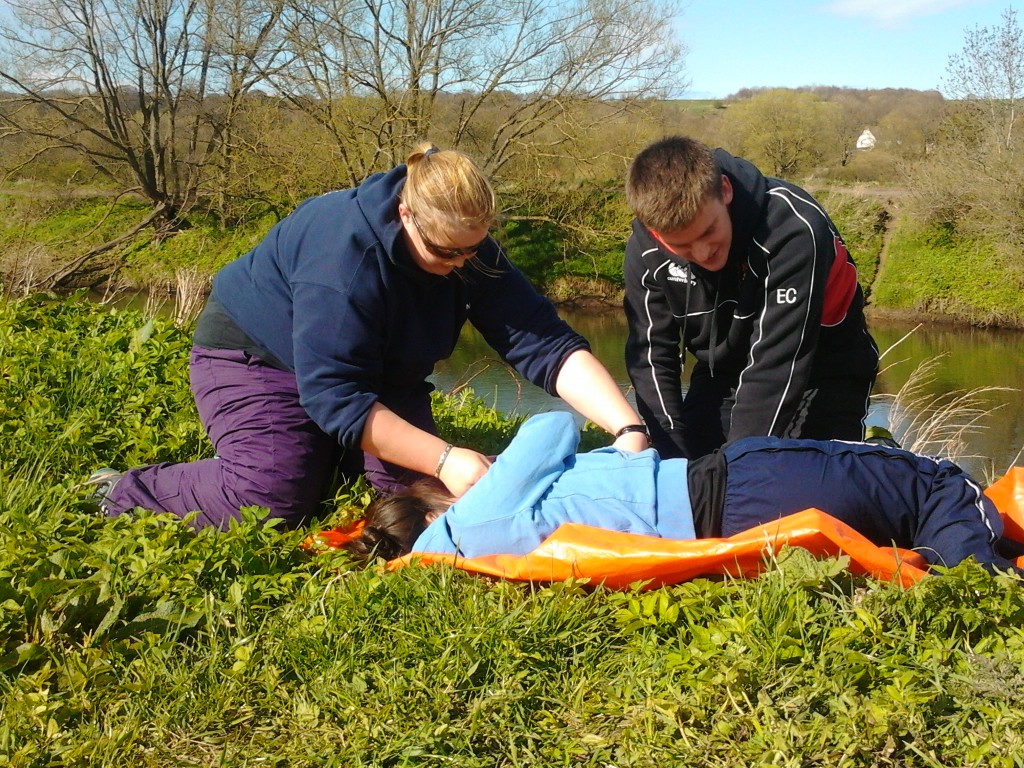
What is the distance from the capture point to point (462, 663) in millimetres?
2262

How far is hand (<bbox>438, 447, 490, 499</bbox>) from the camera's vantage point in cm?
302

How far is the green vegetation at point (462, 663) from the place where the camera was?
199cm

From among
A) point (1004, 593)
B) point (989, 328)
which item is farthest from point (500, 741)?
point (989, 328)

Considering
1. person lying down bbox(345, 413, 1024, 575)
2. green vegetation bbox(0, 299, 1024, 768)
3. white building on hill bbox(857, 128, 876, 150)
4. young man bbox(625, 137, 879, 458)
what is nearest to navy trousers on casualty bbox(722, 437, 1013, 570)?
person lying down bbox(345, 413, 1024, 575)

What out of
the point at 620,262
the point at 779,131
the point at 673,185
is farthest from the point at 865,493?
the point at 779,131

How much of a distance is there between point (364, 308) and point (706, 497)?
4.28 ft

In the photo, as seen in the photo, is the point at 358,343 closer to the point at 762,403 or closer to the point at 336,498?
the point at 336,498

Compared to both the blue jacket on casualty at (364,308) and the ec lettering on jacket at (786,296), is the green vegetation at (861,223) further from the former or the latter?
the blue jacket on casualty at (364,308)

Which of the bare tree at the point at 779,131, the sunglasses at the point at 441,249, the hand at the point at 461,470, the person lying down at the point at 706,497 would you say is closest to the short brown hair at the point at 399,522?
the person lying down at the point at 706,497

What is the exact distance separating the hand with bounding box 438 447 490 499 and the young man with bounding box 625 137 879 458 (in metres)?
1.05

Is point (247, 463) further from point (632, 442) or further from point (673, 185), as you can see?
point (673, 185)

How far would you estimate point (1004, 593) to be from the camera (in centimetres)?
225

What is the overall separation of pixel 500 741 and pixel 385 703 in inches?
11.6

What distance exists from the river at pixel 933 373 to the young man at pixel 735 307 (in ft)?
12.5
